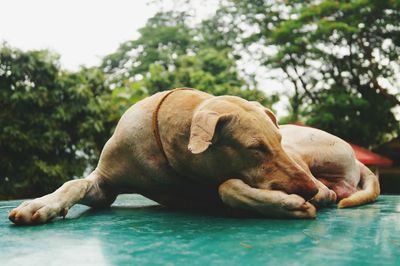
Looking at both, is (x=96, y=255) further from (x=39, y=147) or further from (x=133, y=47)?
(x=133, y=47)

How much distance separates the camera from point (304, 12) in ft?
47.3

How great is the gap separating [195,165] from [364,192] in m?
1.37

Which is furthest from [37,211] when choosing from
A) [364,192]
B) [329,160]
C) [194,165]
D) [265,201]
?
[364,192]

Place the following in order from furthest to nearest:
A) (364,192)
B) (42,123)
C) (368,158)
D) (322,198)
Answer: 1. (368,158)
2. (42,123)
3. (364,192)
4. (322,198)

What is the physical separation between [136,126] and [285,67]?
15.0 metres

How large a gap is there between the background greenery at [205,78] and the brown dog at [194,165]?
865 centimetres

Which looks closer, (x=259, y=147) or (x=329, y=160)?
(x=259, y=147)

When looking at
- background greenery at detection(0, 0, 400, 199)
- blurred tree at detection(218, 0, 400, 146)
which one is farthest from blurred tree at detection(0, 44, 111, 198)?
blurred tree at detection(218, 0, 400, 146)

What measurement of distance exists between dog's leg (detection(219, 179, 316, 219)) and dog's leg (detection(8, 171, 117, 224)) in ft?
2.73

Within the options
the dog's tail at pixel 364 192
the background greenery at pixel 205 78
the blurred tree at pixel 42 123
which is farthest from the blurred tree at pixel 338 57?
the dog's tail at pixel 364 192

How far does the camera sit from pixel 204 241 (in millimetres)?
1519

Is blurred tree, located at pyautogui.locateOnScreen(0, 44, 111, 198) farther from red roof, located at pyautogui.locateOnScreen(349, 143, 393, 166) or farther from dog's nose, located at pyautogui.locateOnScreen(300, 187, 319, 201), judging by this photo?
dog's nose, located at pyautogui.locateOnScreen(300, 187, 319, 201)

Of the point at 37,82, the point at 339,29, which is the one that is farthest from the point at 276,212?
the point at 339,29

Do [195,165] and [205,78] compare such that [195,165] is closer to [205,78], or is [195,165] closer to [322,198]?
[322,198]
